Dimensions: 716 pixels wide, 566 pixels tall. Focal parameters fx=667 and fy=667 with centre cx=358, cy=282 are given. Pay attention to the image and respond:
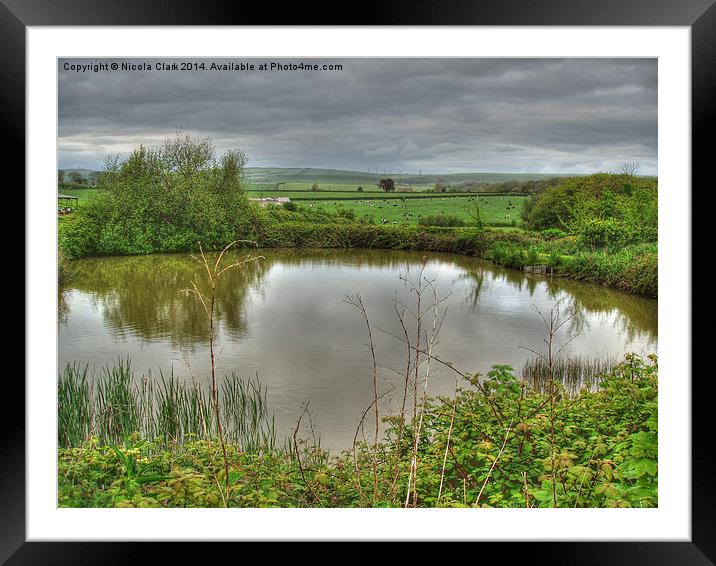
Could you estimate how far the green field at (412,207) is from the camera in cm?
839

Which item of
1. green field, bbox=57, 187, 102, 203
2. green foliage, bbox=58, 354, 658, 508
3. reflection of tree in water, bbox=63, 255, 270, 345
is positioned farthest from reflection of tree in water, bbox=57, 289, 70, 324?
green foliage, bbox=58, 354, 658, 508

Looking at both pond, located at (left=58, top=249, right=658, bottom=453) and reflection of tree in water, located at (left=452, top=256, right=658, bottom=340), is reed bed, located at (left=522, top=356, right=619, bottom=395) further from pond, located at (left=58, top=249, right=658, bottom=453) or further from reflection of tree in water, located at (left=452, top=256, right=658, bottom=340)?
reflection of tree in water, located at (left=452, top=256, right=658, bottom=340)

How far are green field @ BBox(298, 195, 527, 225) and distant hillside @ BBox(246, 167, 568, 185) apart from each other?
308 millimetres

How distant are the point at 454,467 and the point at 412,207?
17.1 feet

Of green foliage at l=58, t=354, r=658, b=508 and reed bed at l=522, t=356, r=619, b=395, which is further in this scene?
reed bed at l=522, t=356, r=619, b=395

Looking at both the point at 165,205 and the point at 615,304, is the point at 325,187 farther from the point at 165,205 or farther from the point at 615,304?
the point at 615,304

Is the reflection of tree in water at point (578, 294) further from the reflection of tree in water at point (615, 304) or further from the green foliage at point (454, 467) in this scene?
the green foliage at point (454, 467)

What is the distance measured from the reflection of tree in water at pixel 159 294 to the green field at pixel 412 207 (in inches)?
50.8

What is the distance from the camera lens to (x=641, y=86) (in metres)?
8.00

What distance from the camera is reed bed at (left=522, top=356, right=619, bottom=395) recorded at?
553 centimetres

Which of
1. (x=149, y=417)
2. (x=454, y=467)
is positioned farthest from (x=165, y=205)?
(x=454, y=467)
